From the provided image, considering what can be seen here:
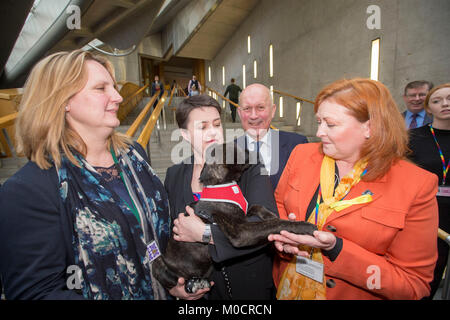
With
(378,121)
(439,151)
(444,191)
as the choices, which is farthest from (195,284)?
(439,151)

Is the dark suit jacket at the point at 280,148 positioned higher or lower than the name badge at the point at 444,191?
higher

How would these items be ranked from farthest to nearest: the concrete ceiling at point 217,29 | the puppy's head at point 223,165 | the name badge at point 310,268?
1. the concrete ceiling at point 217,29
2. the name badge at point 310,268
3. the puppy's head at point 223,165

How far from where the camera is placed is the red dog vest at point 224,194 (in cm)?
107

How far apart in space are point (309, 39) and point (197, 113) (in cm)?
720

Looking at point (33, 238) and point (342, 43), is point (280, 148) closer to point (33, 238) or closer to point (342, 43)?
point (33, 238)

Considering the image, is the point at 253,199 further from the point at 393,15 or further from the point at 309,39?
the point at 309,39

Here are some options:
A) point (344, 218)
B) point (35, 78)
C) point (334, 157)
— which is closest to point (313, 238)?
point (344, 218)

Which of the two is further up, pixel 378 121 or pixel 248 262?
pixel 378 121

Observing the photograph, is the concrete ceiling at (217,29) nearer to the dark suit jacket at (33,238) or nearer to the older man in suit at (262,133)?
the older man in suit at (262,133)

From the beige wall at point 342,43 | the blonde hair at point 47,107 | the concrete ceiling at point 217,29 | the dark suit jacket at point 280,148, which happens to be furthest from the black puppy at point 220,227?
the concrete ceiling at point 217,29

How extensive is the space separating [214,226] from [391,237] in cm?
88

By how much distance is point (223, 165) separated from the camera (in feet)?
3.66

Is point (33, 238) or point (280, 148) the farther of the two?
point (280, 148)

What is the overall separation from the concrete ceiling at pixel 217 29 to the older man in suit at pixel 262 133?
1114 centimetres
